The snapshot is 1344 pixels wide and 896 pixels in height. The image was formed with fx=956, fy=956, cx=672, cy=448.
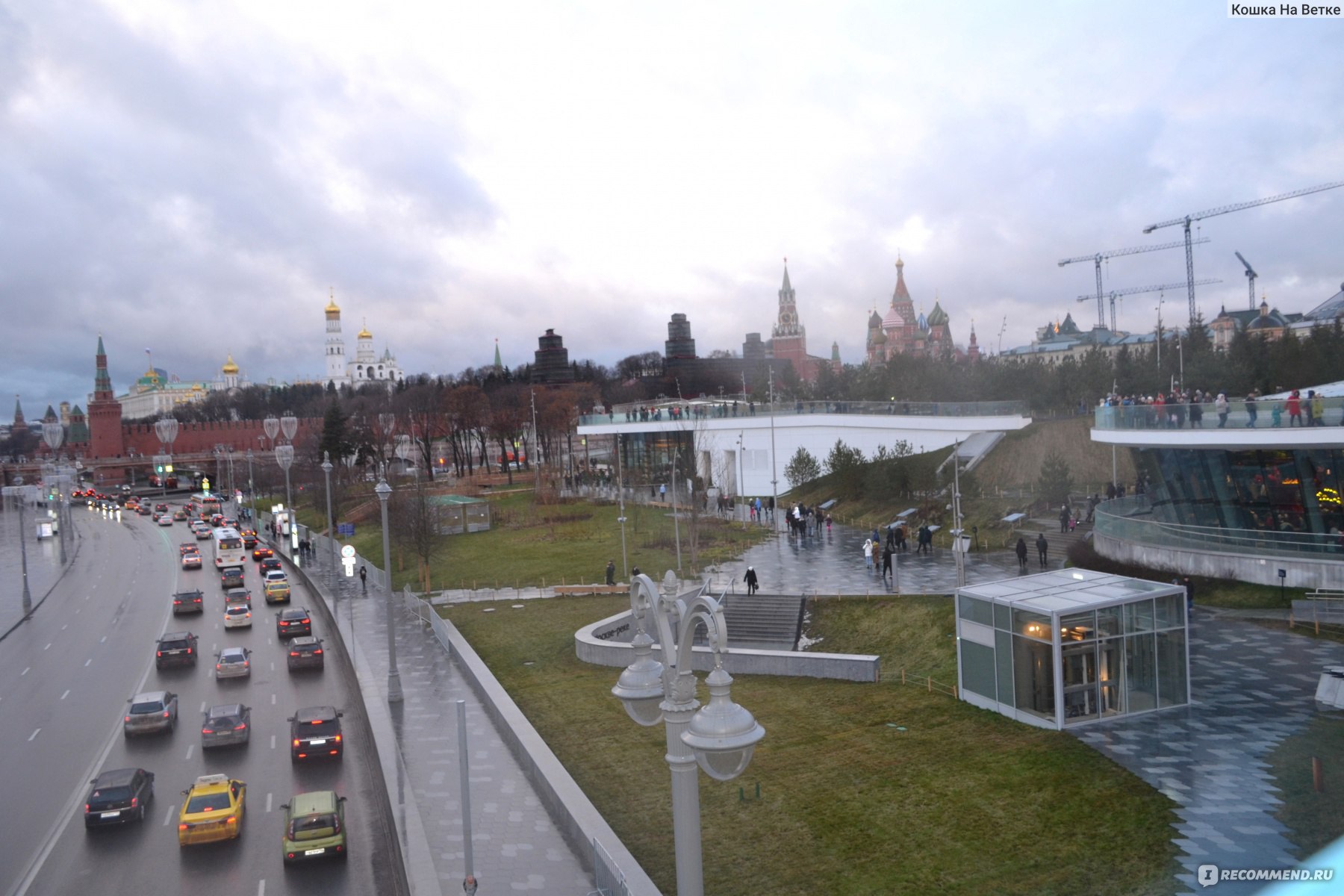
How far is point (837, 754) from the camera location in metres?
16.5

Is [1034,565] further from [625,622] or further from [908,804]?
[908,804]

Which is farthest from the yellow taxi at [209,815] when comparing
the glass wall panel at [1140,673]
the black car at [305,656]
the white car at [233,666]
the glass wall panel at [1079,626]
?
the glass wall panel at [1140,673]

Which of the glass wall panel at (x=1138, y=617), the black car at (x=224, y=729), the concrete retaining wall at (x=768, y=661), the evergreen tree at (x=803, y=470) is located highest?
the evergreen tree at (x=803, y=470)

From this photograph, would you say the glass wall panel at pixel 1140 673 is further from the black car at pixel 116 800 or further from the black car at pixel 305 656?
the black car at pixel 305 656

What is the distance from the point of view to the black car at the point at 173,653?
2844 cm

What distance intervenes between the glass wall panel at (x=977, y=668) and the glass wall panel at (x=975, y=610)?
1.54 feet

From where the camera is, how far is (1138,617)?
16.9 metres

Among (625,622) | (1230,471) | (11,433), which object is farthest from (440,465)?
(11,433)

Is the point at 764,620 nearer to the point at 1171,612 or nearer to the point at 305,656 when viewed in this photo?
the point at 1171,612

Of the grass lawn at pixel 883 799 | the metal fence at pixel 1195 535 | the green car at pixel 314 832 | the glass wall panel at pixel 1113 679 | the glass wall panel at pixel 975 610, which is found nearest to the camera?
the grass lawn at pixel 883 799

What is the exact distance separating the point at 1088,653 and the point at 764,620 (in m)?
11.5

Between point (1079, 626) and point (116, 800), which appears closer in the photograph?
point (116, 800)

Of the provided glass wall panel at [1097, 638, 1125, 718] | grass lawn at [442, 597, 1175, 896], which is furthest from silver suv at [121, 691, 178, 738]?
glass wall panel at [1097, 638, 1125, 718]

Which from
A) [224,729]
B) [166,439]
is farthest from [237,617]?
[166,439]
